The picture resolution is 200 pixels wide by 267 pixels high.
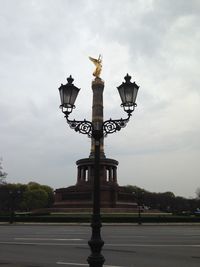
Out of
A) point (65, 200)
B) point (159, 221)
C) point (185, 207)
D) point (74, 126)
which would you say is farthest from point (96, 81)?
point (185, 207)

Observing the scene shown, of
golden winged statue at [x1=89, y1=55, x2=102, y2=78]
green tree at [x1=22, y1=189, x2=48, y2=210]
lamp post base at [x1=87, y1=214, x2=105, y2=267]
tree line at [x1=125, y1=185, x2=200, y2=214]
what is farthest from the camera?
tree line at [x1=125, y1=185, x2=200, y2=214]

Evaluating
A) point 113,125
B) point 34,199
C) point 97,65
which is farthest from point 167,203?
point 113,125

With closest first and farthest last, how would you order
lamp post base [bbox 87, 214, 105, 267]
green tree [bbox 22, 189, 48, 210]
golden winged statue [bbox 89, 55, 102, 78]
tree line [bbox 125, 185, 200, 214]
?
lamp post base [bbox 87, 214, 105, 267], golden winged statue [bbox 89, 55, 102, 78], green tree [bbox 22, 189, 48, 210], tree line [bbox 125, 185, 200, 214]

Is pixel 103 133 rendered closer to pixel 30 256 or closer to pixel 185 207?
pixel 30 256

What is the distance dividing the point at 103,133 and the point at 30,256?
7359 millimetres

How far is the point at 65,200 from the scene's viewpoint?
217ft

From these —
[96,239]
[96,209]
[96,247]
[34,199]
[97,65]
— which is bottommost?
[96,247]

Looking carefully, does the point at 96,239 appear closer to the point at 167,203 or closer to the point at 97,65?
the point at 97,65

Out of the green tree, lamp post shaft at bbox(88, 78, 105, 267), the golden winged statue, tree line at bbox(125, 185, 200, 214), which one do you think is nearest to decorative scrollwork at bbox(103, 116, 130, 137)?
lamp post shaft at bbox(88, 78, 105, 267)

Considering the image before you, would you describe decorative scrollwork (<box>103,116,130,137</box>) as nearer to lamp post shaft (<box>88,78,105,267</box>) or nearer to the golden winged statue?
lamp post shaft (<box>88,78,105,267</box>)

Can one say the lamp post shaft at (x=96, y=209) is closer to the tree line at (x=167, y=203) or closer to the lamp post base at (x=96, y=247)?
the lamp post base at (x=96, y=247)

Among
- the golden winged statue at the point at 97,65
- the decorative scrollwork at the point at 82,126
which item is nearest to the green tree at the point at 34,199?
the golden winged statue at the point at 97,65

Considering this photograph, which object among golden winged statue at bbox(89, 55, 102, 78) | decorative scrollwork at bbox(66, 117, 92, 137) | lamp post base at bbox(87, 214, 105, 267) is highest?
golden winged statue at bbox(89, 55, 102, 78)

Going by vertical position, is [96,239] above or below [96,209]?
below
